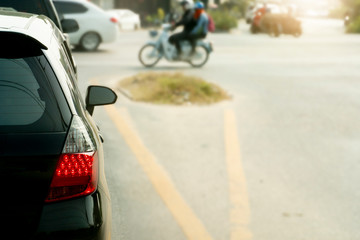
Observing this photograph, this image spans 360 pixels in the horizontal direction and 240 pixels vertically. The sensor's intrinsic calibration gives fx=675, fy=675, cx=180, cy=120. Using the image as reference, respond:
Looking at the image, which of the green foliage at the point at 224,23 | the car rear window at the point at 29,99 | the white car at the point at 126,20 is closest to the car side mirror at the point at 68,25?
the car rear window at the point at 29,99

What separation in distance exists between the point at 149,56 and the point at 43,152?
47.1ft

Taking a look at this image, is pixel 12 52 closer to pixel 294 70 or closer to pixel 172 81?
pixel 172 81

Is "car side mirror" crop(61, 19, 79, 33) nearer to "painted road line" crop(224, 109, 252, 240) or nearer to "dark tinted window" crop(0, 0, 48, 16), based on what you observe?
"dark tinted window" crop(0, 0, 48, 16)

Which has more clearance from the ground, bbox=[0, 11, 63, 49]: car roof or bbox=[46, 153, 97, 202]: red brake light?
bbox=[0, 11, 63, 49]: car roof

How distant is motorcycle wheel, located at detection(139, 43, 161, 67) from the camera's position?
56.0 feet

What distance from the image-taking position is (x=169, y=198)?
241 inches

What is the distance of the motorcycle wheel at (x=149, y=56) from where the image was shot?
56.0 feet

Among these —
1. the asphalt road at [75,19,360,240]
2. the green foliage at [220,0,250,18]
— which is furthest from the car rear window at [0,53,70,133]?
the green foliage at [220,0,250,18]

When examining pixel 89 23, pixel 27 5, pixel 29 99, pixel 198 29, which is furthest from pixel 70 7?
pixel 29 99

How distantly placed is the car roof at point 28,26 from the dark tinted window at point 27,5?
3385 mm

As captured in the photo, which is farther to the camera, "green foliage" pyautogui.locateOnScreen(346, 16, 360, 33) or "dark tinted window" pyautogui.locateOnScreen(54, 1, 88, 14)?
"green foliage" pyautogui.locateOnScreen(346, 16, 360, 33)

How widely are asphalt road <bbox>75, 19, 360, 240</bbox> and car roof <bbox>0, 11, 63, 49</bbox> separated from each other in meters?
1.73

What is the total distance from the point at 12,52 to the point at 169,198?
3.30m

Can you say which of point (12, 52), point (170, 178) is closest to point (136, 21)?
point (170, 178)
